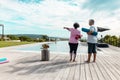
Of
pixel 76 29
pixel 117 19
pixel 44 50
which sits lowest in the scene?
pixel 44 50

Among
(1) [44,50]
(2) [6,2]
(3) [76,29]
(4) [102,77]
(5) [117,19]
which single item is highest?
(2) [6,2]

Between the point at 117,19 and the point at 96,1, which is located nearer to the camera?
the point at 96,1

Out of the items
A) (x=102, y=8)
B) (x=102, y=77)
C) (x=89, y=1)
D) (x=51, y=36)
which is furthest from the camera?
(x=51, y=36)

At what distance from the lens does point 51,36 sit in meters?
33.7

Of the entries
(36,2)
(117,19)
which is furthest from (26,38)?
(117,19)

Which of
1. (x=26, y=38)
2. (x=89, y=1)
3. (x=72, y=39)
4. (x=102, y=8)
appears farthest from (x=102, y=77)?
(x=26, y=38)

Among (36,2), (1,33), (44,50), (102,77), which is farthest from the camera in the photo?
(1,33)

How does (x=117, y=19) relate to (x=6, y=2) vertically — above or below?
below

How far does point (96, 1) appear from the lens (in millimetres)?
14086

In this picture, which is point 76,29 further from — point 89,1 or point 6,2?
point 6,2

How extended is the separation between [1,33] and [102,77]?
28.4 meters

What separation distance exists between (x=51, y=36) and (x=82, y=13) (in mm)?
16381

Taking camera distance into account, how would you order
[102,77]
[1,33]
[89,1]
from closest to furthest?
1. [102,77]
2. [89,1]
3. [1,33]

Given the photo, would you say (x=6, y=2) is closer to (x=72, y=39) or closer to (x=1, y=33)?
(x=72, y=39)
